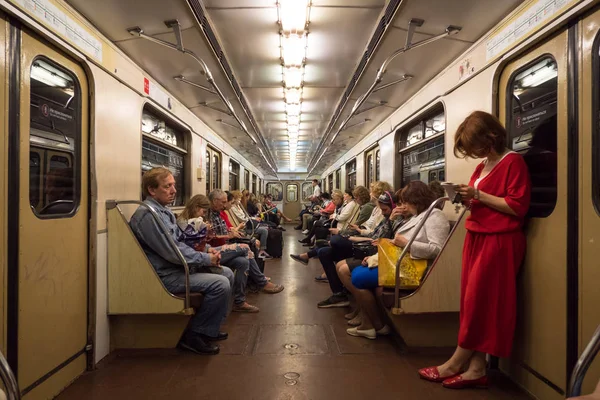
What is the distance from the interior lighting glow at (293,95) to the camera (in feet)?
15.8

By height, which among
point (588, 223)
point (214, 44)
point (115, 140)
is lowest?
point (588, 223)

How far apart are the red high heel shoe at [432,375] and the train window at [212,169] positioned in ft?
15.3

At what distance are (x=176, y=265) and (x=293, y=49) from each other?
2.18m

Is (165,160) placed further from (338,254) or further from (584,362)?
(584,362)

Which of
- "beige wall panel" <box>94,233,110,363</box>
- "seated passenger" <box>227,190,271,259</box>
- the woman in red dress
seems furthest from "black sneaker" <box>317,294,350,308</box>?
"seated passenger" <box>227,190,271,259</box>

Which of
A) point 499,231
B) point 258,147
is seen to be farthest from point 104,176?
point 258,147

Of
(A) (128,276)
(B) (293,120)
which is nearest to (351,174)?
(B) (293,120)

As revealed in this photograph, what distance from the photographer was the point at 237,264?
390cm

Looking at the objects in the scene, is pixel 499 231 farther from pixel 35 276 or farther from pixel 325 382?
pixel 35 276

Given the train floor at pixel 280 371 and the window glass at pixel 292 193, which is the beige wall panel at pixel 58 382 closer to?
the train floor at pixel 280 371

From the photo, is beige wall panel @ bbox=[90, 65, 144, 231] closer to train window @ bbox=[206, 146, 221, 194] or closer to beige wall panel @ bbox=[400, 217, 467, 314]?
beige wall panel @ bbox=[400, 217, 467, 314]

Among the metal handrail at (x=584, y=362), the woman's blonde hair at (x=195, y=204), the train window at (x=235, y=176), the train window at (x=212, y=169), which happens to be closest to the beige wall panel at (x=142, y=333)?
the woman's blonde hair at (x=195, y=204)

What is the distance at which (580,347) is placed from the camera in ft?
6.16

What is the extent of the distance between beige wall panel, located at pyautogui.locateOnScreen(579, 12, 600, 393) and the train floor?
66 cm
